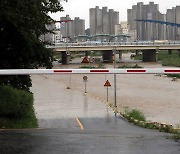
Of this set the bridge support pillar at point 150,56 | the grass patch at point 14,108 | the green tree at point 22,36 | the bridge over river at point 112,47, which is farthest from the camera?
the bridge support pillar at point 150,56

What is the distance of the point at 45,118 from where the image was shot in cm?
2375

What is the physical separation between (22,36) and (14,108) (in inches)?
123

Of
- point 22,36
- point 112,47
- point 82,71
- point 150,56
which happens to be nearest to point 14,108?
point 22,36

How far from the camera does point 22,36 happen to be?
17266mm

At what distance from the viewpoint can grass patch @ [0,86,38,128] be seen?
54.2 feet

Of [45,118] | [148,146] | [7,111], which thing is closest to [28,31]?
[7,111]

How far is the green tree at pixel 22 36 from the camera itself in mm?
16750

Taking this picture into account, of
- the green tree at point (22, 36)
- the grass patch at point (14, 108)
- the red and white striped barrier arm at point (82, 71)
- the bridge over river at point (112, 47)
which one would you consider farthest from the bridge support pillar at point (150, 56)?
the red and white striped barrier arm at point (82, 71)

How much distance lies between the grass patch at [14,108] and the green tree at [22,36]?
1320 mm

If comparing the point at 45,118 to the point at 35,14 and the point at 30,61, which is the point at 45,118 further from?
the point at 35,14

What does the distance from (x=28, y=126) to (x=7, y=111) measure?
1211mm

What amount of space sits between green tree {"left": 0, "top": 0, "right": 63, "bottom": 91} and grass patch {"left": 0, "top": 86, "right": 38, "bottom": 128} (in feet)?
4.33

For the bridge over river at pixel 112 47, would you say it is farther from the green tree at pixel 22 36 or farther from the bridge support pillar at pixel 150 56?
the green tree at pixel 22 36

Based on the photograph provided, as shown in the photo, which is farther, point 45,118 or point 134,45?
point 134,45
